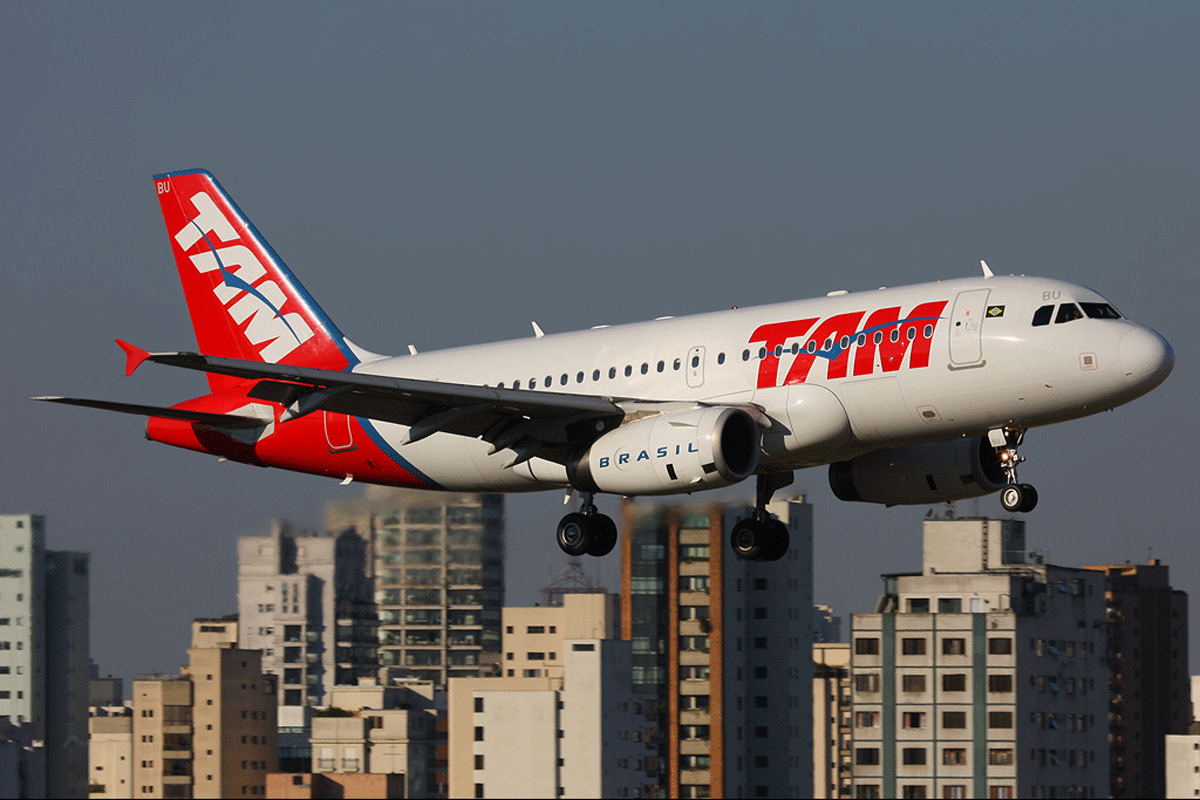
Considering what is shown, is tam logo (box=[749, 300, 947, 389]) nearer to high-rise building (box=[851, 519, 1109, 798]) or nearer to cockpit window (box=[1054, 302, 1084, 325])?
cockpit window (box=[1054, 302, 1084, 325])

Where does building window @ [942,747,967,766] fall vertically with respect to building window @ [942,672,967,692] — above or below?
below

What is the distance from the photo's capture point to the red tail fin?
52969mm

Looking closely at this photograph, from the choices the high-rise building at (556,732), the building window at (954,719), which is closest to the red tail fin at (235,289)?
the building window at (954,719)

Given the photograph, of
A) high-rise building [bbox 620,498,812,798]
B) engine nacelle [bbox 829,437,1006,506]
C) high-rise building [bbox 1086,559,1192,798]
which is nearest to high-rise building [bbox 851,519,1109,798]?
high-rise building [bbox 620,498,812,798]

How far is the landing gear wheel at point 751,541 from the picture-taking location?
46844mm

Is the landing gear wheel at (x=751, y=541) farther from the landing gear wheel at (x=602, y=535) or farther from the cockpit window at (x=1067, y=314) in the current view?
the cockpit window at (x=1067, y=314)

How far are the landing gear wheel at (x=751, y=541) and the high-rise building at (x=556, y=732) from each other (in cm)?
9245

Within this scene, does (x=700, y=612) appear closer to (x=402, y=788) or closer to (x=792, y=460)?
(x=402, y=788)

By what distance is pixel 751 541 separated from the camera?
46.9 m

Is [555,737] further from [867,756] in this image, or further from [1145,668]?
[1145,668]

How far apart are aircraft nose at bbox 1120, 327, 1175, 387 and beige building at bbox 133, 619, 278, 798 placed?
134 meters

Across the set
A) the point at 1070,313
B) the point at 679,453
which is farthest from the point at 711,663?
the point at 1070,313

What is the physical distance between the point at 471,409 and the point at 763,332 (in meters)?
6.91

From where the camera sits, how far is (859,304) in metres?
42.2
